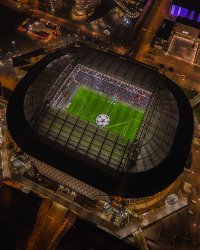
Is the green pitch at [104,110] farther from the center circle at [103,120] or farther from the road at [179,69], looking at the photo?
the road at [179,69]

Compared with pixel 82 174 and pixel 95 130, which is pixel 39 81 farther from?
pixel 82 174

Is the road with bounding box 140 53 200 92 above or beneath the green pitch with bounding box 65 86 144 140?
above

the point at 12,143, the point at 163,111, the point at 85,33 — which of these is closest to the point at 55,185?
the point at 12,143

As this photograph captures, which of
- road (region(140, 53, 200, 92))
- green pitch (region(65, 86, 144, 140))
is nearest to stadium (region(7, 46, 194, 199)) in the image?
green pitch (region(65, 86, 144, 140))

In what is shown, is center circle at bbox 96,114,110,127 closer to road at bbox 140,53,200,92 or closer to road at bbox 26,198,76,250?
road at bbox 26,198,76,250

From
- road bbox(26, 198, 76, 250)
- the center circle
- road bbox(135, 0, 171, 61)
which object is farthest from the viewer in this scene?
road bbox(135, 0, 171, 61)

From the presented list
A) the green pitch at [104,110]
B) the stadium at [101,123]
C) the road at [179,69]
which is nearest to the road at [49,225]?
the stadium at [101,123]
